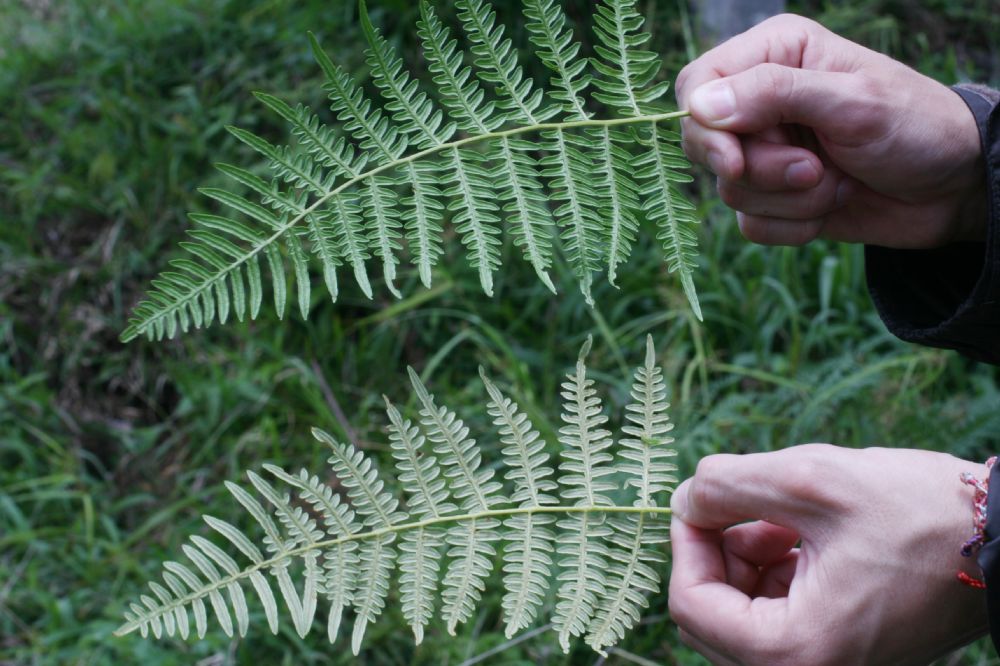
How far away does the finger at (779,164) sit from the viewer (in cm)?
105

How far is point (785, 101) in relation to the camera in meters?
1.01

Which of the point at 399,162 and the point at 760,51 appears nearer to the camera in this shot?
the point at 399,162

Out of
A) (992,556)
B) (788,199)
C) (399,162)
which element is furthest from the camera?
(788,199)

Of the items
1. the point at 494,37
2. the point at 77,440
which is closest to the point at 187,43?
the point at 77,440

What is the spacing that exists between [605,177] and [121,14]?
2.91 m

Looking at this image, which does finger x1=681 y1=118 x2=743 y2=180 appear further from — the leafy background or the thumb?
the leafy background

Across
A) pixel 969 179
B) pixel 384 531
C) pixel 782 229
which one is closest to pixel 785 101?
pixel 782 229

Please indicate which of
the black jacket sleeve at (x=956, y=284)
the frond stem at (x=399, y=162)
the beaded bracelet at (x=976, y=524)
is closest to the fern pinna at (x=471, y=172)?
the frond stem at (x=399, y=162)

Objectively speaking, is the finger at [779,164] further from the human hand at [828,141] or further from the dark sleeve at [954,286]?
the dark sleeve at [954,286]

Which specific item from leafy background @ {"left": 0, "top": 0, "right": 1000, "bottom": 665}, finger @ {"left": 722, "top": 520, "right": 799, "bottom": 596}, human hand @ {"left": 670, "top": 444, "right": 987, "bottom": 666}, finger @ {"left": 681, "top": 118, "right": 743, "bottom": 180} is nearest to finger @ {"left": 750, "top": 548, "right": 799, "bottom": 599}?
finger @ {"left": 722, "top": 520, "right": 799, "bottom": 596}

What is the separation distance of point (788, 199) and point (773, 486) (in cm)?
42

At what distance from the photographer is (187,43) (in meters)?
3.12

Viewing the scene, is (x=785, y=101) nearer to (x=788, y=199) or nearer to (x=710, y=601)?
(x=788, y=199)

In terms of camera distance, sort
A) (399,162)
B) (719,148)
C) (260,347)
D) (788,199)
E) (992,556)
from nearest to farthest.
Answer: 1. (992,556)
2. (399,162)
3. (719,148)
4. (788,199)
5. (260,347)
